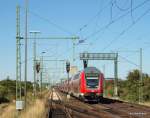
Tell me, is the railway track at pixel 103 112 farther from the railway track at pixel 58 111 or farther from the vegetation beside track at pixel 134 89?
the vegetation beside track at pixel 134 89

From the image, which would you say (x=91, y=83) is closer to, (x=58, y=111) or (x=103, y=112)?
(x=58, y=111)

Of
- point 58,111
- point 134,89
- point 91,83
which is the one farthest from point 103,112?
point 134,89

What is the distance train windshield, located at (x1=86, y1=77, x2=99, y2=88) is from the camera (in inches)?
1987

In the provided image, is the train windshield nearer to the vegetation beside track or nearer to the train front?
the train front

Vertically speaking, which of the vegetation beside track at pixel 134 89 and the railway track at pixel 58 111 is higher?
the vegetation beside track at pixel 134 89

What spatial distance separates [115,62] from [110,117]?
46.9m

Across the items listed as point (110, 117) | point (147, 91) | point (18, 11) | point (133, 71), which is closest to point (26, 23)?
point (18, 11)

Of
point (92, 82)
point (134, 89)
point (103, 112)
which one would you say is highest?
point (92, 82)

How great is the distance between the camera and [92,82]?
5072cm

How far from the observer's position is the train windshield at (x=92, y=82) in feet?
166

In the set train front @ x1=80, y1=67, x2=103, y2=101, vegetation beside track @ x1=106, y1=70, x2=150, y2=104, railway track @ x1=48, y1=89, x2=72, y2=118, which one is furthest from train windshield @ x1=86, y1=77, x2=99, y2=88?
vegetation beside track @ x1=106, y1=70, x2=150, y2=104

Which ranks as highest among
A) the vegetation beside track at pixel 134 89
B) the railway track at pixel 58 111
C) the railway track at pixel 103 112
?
the vegetation beside track at pixel 134 89

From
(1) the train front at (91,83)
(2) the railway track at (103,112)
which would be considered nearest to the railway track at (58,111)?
(2) the railway track at (103,112)

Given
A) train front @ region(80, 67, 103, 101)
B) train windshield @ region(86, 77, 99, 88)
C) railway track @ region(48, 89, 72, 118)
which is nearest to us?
railway track @ region(48, 89, 72, 118)
